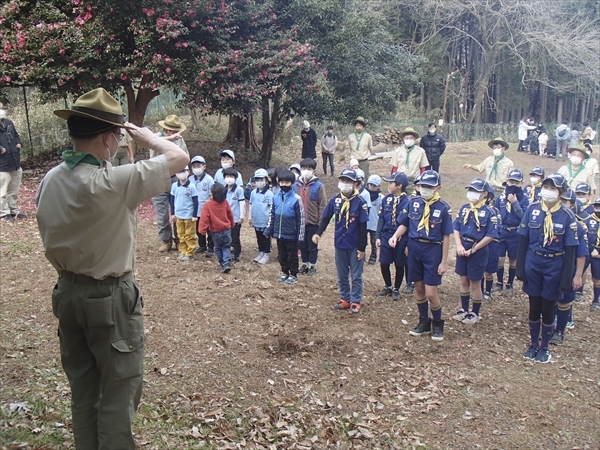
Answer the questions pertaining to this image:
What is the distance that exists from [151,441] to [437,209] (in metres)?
4.10

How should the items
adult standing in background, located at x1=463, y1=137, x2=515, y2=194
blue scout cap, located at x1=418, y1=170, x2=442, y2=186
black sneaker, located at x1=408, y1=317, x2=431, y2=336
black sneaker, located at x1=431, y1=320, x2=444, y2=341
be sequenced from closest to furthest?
blue scout cap, located at x1=418, y1=170, x2=442, y2=186
black sneaker, located at x1=431, y1=320, x2=444, y2=341
black sneaker, located at x1=408, y1=317, x2=431, y2=336
adult standing in background, located at x1=463, y1=137, x2=515, y2=194

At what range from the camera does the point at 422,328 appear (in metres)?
7.11

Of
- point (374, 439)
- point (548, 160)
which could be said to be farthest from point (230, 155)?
point (548, 160)

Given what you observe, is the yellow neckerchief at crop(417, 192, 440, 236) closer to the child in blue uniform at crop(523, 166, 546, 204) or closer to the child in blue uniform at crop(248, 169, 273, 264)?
the child in blue uniform at crop(523, 166, 546, 204)

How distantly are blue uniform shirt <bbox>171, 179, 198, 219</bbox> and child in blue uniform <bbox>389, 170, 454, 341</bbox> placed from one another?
3759mm

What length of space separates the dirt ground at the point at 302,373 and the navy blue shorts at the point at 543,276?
88 centimetres

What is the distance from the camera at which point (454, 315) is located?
7.99 m

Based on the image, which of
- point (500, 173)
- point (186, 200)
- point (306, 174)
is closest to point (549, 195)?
point (306, 174)

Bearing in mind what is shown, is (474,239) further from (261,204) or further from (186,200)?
(186,200)

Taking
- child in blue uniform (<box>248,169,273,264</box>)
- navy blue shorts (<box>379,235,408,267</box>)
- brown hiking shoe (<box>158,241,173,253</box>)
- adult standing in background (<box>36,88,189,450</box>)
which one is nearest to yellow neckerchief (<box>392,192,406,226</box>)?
navy blue shorts (<box>379,235,408,267</box>)

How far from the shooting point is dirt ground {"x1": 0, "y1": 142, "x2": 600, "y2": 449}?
15.7 ft

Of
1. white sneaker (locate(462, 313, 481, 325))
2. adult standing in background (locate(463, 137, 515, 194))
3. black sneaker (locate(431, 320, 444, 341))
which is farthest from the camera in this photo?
adult standing in background (locate(463, 137, 515, 194))

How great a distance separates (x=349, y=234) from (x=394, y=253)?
127cm

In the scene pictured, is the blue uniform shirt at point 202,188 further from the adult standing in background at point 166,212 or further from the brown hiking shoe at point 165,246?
the brown hiking shoe at point 165,246
